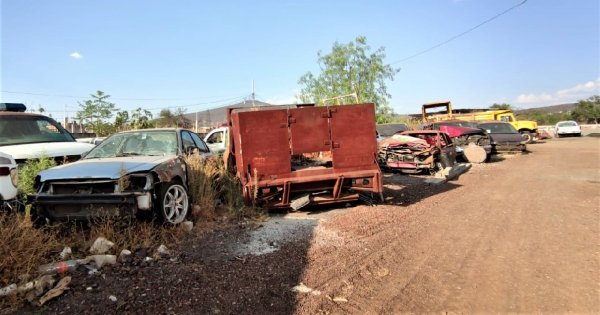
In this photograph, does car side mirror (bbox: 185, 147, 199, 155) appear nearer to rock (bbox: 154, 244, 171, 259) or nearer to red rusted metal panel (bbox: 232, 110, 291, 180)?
red rusted metal panel (bbox: 232, 110, 291, 180)

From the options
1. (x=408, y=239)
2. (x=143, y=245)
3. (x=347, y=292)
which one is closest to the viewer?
(x=347, y=292)

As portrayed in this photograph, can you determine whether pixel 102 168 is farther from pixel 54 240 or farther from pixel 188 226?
pixel 188 226

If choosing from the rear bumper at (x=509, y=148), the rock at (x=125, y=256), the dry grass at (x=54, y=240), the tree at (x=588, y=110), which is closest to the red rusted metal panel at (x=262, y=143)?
the dry grass at (x=54, y=240)

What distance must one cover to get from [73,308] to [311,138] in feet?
15.4

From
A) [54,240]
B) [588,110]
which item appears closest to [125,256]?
[54,240]

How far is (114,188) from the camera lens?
5.38 metres

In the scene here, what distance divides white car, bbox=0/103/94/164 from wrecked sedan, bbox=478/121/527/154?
735 inches

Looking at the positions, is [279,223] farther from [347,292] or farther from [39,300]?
[39,300]

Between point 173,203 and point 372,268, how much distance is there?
9.52 feet

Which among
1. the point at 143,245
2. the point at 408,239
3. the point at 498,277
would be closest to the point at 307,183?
the point at 408,239

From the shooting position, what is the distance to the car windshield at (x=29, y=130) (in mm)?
7980

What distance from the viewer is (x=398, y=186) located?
10.7 m

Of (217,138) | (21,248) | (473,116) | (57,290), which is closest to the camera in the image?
(57,290)

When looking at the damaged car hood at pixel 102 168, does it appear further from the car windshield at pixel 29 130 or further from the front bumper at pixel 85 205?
the car windshield at pixel 29 130
